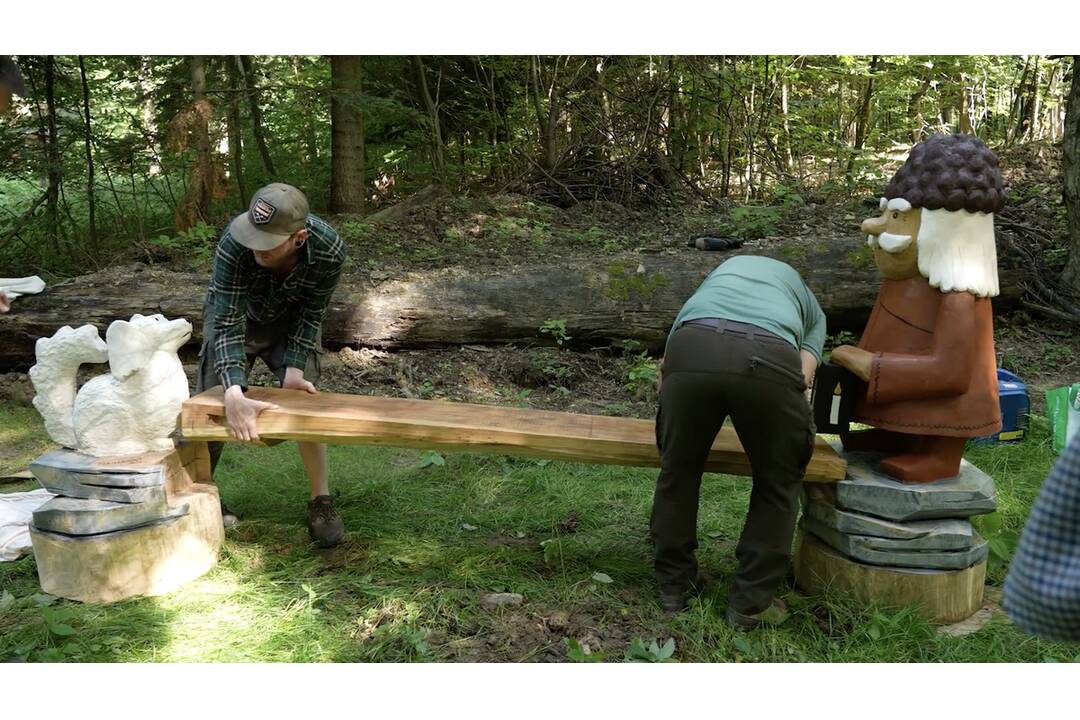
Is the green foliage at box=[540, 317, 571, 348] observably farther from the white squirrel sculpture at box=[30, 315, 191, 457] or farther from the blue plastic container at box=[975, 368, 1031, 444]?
the white squirrel sculpture at box=[30, 315, 191, 457]

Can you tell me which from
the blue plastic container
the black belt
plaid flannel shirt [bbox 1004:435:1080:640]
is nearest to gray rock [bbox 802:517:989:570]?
the black belt

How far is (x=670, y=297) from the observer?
677 centimetres

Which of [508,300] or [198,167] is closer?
[508,300]

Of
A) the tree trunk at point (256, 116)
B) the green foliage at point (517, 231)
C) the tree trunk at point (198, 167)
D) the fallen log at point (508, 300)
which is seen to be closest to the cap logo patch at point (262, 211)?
the fallen log at point (508, 300)

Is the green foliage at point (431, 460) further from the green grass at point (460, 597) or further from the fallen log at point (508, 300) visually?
the fallen log at point (508, 300)

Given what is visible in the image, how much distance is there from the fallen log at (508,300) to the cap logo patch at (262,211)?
2985 mm

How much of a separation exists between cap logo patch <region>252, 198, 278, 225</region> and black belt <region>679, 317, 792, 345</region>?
183 centimetres

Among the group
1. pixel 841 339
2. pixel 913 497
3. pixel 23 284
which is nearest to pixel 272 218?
pixel 23 284

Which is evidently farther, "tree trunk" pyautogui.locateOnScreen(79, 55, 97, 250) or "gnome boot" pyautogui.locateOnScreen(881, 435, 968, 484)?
"tree trunk" pyautogui.locateOnScreen(79, 55, 97, 250)

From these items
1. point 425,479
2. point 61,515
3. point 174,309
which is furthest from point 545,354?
point 61,515

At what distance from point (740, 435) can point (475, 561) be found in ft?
4.71

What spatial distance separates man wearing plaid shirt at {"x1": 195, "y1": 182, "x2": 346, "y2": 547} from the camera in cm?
372

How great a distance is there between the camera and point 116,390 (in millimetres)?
3846

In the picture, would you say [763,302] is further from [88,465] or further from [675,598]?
[88,465]
